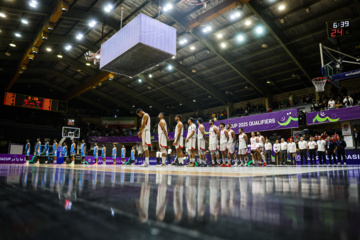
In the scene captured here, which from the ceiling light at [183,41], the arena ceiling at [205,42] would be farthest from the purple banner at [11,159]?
the ceiling light at [183,41]

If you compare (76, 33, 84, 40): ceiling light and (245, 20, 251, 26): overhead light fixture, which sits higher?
(76, 33, 84, 40): ceiling light

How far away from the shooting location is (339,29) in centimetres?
1012

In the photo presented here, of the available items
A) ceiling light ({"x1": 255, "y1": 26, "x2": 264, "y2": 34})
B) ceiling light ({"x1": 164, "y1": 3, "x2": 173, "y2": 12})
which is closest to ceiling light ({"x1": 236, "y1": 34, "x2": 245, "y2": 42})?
ceiling light ({"x1": 255, "y1": 26, "x2": 264, "y2": 34})

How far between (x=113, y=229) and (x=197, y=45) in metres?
15.2

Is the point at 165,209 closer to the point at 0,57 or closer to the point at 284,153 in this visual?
the point at 284,153

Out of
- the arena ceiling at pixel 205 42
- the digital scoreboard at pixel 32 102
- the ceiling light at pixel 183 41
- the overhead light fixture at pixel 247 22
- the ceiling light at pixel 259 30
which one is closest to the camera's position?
the arena ceiling at pixel 205 42

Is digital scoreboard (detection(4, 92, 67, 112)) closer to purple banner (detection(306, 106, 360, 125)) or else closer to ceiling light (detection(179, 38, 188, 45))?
ceiling light (detection(179, 38, 188, 45))

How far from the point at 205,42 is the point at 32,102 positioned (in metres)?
17.9

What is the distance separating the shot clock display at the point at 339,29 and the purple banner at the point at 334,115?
382 centimetres

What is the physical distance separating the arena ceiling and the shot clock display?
1.02 meters

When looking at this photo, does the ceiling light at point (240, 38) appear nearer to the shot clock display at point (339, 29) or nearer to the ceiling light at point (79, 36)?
the shot clock display at point (339, 29)

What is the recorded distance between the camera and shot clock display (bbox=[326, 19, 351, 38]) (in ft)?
32.7

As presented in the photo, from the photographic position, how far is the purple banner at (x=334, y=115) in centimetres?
1127

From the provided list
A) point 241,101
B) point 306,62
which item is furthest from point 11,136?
point 306,62
